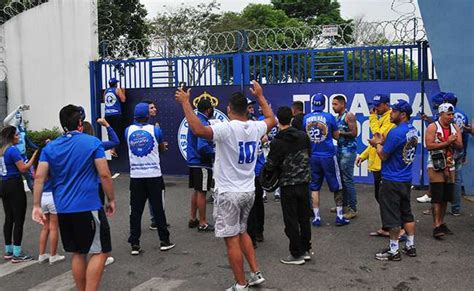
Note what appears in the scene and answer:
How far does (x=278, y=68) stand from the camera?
1044 cm

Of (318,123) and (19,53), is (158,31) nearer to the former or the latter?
(19,53)

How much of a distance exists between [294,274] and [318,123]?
7.69ft

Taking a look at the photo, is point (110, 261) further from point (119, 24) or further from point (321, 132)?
point (119, 24)

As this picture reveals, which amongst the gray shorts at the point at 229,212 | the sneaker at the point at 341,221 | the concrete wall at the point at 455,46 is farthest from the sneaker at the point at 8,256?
the concrete wall at the point at 455,46

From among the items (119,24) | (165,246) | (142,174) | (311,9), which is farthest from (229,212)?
(311,9)

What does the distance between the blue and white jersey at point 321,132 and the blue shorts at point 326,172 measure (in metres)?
0.08

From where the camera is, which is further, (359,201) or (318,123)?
(359,201)

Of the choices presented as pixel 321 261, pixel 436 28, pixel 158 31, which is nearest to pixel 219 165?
pixel 321 261

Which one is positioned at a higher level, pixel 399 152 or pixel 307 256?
pixel 399 152

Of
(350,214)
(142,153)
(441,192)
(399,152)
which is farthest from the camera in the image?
(350,214)

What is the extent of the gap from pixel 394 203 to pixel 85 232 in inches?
125

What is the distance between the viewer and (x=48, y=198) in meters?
5.61

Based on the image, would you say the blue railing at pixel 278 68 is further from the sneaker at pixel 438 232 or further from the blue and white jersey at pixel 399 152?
the blue and white jersey at pixel 399 152

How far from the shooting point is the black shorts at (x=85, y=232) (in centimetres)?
429
